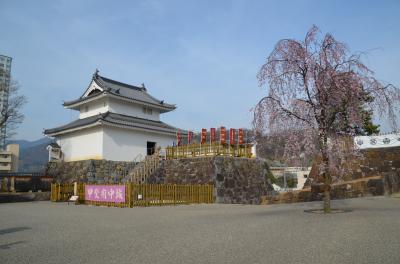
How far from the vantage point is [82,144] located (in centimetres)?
2909

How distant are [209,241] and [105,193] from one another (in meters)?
12.9

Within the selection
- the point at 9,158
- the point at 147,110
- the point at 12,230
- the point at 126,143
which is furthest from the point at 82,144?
the point at 9,158

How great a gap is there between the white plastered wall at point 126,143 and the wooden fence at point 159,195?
549cm

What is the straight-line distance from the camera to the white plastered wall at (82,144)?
2752 centimetres

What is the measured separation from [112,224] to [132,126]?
17623 mm

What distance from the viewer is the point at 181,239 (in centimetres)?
828

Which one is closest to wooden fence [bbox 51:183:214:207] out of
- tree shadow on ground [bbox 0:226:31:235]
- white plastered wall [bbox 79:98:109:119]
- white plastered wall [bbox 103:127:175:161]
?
white plastered wall [bbox 103:127:175:161]

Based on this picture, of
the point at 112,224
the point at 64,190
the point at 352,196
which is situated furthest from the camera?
the point at 64,190

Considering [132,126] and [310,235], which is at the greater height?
[132,126]

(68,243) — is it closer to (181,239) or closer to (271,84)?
(181,239)

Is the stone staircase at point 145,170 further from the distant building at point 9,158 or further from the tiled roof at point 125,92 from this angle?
the distant building at point 9,158

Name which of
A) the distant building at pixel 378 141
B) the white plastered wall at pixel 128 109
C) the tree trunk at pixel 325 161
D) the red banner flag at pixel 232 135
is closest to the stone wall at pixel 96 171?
the white plastered wall at pixel 128 109

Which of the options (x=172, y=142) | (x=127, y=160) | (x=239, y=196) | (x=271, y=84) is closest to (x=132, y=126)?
(x=127, y=160)

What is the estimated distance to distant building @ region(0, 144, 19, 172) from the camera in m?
62.6
